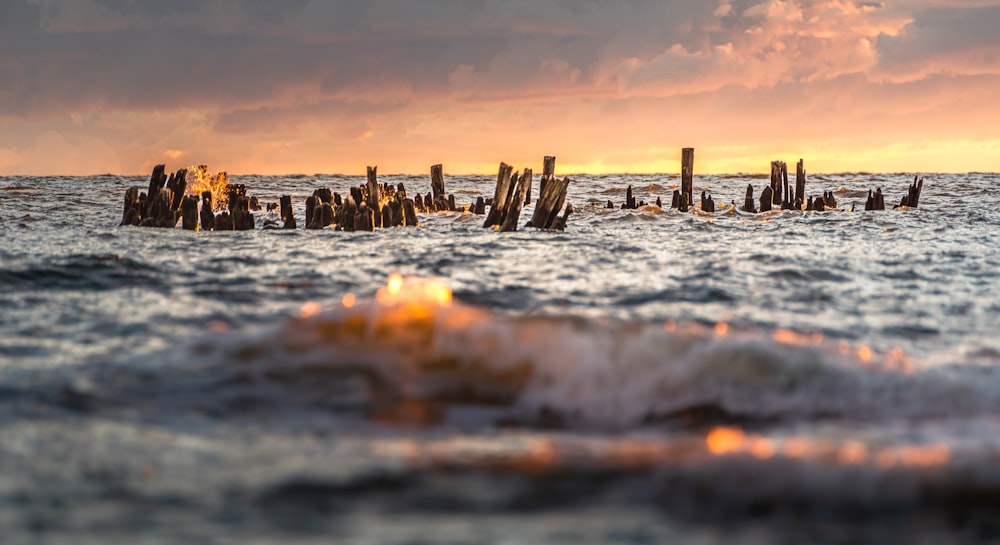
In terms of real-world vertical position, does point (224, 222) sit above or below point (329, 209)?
below

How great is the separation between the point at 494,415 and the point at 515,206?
17.4 metres

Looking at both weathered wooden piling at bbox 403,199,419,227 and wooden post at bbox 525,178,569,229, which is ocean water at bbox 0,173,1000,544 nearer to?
wooden post at bbox 525,178,569,229

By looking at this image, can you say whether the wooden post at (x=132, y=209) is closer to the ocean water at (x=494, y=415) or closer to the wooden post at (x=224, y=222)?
the wooden post at (x=224, y=222)

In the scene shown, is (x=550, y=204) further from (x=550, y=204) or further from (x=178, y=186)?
(x=178, y=186)

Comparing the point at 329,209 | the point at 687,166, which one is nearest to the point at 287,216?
the point at 329,209

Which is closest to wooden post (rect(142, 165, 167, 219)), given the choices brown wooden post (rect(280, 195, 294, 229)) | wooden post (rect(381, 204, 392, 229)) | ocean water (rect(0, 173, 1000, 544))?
brown wooden post (rect(280, 195, 294, 229))

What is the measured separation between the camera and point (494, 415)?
202 inches

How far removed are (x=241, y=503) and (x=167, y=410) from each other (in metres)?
1.70

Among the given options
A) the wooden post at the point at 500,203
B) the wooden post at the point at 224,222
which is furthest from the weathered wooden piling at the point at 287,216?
the wooden post at the point at 500,203

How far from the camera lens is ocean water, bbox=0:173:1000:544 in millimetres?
3498

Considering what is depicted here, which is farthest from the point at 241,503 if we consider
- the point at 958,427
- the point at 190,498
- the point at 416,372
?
the point at 958,427

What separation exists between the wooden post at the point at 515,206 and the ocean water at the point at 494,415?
1104 centimetres

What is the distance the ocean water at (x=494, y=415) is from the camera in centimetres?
350

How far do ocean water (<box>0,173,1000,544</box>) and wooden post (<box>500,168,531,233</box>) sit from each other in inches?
435
